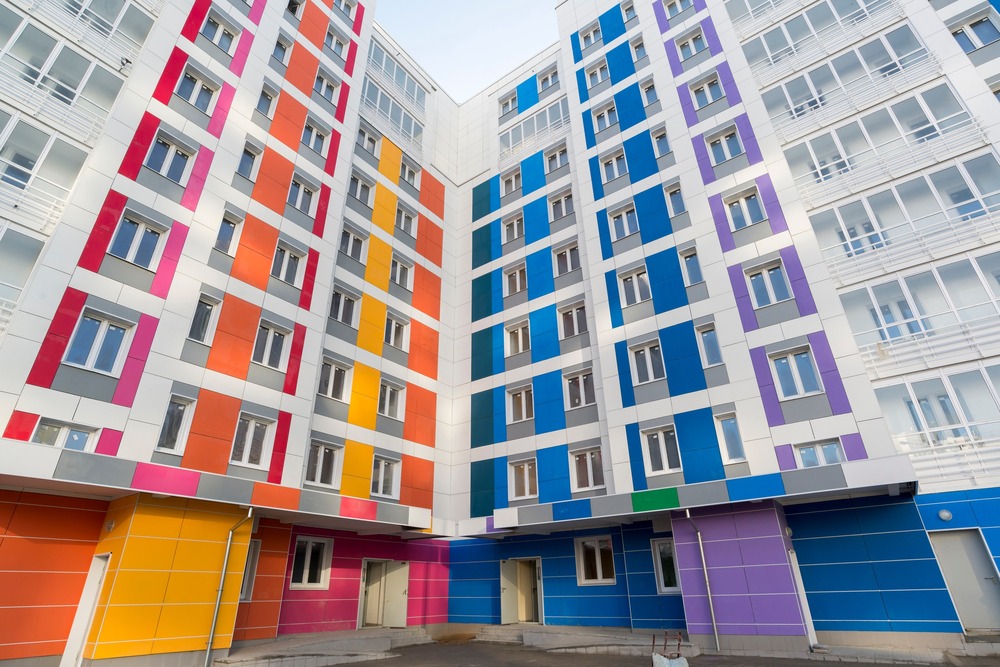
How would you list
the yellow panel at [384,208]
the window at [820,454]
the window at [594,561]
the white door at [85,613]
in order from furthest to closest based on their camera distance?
the yellow panel at [384,208] < the window at [594,561] < the window at [820,454] < the white door at [85,613]

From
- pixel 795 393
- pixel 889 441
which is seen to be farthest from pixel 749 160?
pixel 889 441

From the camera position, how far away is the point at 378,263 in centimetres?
2528

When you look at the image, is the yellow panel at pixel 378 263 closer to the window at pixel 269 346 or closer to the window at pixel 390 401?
the window at pixel 390 401

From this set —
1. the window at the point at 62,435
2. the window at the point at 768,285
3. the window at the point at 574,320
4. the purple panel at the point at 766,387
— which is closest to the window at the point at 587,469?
the window at the point at 574,320

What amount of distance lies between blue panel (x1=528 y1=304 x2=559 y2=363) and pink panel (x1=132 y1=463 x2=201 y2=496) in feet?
48.1

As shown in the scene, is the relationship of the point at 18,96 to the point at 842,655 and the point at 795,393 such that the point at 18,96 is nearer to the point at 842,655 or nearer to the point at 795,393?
the point at 795,393

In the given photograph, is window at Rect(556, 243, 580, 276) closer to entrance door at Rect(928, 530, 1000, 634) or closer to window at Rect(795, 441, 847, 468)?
window at Rect(795, 441, 847, 468)

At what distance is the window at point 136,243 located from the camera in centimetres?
1577

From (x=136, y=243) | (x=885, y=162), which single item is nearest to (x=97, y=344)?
(x=136, y=243)

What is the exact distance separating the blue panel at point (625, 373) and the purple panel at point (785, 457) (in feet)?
17.2

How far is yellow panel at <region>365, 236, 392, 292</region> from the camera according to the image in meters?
24.7

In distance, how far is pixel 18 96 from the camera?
48.8 feet

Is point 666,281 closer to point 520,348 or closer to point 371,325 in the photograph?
point 520,348

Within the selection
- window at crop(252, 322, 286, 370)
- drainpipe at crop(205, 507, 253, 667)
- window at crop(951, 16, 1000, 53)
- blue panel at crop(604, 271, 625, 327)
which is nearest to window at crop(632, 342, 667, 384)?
blue panel at crop(604, 271, 625, 327)
